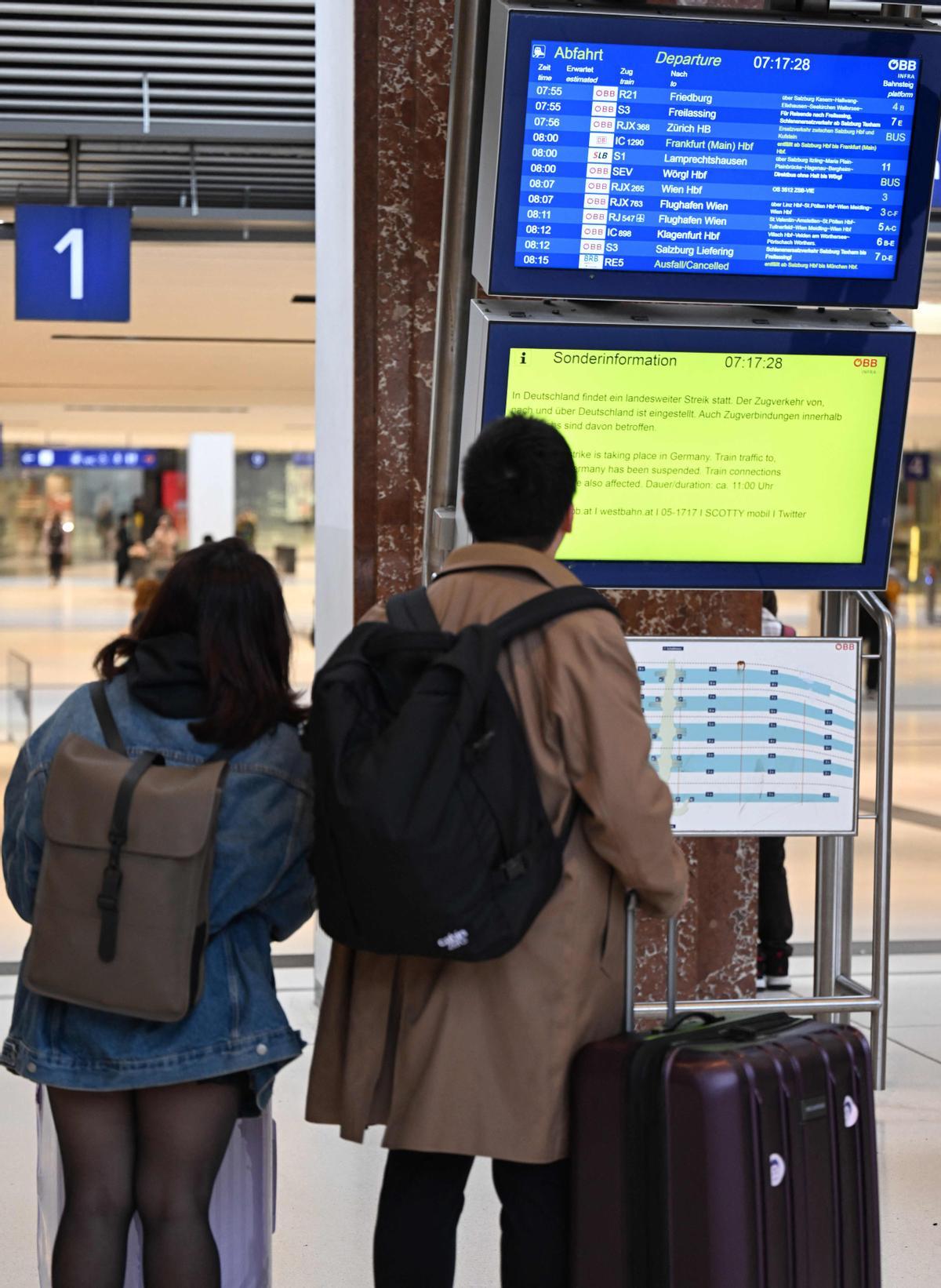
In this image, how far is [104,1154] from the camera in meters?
2.25

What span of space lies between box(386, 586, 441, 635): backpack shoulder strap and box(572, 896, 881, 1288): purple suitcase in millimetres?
517

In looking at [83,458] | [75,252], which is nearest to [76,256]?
[75,252]

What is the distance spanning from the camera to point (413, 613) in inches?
89.7

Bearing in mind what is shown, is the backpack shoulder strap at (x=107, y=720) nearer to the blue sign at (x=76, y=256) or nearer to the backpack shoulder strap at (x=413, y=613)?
the backpack shoulder strap at (x=413, y=613)

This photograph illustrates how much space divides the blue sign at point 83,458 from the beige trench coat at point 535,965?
3644 centimetres

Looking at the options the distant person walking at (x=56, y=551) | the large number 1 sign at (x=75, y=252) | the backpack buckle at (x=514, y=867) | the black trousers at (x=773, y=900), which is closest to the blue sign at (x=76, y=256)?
the large number 1 sign at (x=75, y=252)

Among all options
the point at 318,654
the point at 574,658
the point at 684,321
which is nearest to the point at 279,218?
the point at 318,654

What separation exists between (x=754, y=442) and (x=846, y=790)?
2.58ft

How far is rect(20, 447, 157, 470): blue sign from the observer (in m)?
37.6

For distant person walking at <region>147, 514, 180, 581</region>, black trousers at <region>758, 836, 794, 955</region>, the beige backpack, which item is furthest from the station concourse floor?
distant person walking at <region>147, 514, 180, 581</region>

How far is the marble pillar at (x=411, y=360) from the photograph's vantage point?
4.18 metres

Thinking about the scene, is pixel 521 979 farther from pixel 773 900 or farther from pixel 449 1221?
pixel 773 900

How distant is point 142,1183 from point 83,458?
3678 cm

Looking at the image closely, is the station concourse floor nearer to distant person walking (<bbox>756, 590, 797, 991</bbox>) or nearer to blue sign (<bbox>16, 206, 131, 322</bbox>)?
distant person walking (<bbox>756, 590, 797, 991</bbox>)
